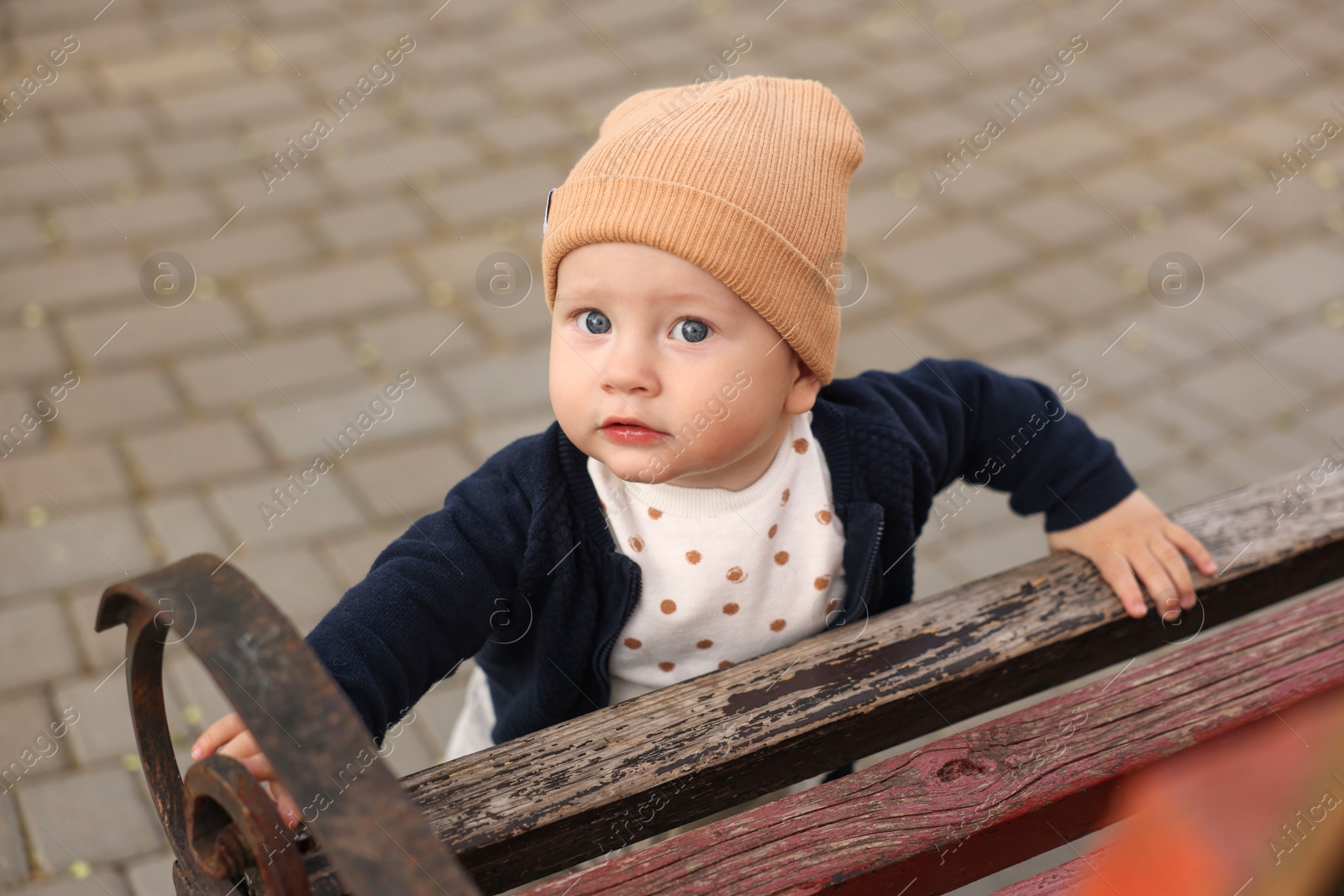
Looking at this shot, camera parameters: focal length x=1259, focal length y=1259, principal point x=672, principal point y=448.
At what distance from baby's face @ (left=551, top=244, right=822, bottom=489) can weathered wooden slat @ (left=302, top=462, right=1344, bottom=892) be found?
274 mm

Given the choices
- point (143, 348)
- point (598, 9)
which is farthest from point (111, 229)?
point (598, 9)

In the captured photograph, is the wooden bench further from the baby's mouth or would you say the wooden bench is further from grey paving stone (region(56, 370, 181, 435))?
grey paving stone (region(56, 370, 181, 435))

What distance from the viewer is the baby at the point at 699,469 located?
4.83 feet

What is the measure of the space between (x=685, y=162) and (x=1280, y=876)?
1.05 meters

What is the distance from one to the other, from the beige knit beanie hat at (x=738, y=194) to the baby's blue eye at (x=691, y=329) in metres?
0.06

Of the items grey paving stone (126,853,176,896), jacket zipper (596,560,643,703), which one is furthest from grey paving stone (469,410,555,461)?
jacket zipper (596,560,643,703)

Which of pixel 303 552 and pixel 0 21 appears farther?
pixel 0 21

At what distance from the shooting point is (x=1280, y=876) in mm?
1380

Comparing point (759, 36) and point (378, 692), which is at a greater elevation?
point (759, 36)

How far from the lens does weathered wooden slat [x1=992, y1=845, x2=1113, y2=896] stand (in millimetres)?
1317

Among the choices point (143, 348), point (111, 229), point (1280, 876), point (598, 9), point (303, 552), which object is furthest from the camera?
point (598, 9)

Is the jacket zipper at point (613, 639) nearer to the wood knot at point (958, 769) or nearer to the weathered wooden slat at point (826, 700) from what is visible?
the weathered wooden slat at point (826, 700)

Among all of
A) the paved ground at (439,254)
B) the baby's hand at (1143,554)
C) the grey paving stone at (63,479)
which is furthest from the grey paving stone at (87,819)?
the baby's hand at (1143,554)

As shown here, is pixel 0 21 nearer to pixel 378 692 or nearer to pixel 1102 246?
pixel 1102 246
